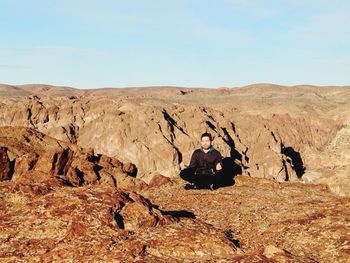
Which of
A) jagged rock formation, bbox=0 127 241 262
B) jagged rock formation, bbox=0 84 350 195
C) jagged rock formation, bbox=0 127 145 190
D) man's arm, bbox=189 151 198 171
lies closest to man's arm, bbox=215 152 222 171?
man's arm, bbox=189 151 198 171

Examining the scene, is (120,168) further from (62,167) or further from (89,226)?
(89,226)

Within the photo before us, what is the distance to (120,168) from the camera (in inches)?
1161

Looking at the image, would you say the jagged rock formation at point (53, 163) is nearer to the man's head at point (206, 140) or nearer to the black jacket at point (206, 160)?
the black jacket at point (206, 160)

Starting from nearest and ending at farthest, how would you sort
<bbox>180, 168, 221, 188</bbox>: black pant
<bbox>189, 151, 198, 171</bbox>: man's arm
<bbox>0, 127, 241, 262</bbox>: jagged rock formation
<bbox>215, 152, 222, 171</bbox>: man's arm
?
1. <bbox>0, 127, 241, 262</bbox>: jagged rock formation
2. <bbox>215, 152, 222, 171</bbox>: man's arm
3. <bbox>189, 151, 198, 171</bbox>: man's arm
4. <bbox>180, 168, 221, 188</bbox>: black pant

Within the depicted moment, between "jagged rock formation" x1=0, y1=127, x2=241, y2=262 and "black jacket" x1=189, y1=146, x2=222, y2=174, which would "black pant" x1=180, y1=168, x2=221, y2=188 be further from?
"jagged rock formation" x1=0, y1=127, x2=241, y2=262

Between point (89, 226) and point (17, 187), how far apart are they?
5.18 metres

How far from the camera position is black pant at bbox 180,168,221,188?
17.4m

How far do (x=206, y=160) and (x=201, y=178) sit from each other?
3.83 ft

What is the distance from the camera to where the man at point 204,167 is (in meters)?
16.5

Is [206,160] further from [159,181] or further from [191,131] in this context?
[191,131]

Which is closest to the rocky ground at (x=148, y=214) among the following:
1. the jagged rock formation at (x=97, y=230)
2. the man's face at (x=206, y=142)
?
the jagged rock formation at (x=97, y=230)

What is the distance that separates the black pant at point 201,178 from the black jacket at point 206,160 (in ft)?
1.45

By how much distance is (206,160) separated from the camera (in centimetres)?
1669

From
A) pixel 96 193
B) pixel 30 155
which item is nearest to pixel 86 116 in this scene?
pixel 30 155
